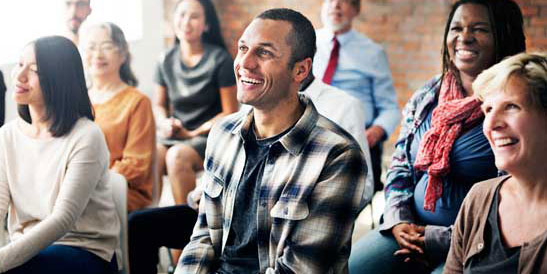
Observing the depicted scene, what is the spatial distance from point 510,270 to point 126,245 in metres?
1.29

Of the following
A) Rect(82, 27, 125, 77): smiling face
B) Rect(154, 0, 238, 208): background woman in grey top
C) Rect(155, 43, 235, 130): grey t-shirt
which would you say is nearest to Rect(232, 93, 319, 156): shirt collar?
Rect(82, 27, 125, 77): smiling face

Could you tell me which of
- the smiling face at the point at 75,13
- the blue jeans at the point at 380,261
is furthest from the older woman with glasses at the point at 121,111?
the blue jeans at the point at 380,261

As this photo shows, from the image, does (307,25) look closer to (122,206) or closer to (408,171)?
(408,171)

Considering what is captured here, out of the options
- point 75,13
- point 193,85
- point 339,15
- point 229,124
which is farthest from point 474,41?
point 75,13

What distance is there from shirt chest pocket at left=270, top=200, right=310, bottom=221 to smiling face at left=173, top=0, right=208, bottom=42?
208 cm

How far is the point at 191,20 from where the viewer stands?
12.2ft

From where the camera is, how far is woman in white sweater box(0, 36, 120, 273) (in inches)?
87.7

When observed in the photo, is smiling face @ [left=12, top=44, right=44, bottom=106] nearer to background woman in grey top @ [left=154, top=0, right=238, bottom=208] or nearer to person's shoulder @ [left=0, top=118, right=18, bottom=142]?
person's shoulder @ [left=0, top=118, right=18, bottom=142]

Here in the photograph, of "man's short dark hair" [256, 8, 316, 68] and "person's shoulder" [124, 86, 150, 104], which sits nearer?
"man's short dark hair" [256, 8, 316, 68]

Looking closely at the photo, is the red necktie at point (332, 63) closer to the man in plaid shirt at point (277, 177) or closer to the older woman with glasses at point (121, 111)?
the older woman with glasses at point (121, 111)

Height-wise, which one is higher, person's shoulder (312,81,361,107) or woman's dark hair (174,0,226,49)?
woman's dark hair (174,0,226,49)

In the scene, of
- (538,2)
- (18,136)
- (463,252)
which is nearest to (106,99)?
(18,136)

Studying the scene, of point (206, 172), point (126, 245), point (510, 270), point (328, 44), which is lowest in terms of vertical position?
point (126, 245)

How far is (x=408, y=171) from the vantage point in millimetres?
2377
